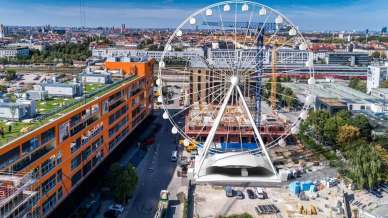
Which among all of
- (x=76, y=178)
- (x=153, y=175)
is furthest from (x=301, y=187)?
(x=76, y=178)

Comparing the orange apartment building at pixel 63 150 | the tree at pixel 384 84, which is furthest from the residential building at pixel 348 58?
the orange apartment building at pixel 63 150

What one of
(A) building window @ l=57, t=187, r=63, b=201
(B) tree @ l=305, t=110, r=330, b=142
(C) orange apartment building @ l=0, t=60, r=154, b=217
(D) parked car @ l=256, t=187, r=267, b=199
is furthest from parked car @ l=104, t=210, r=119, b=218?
(B) tree @ l=305, t=110, r=330, b=142

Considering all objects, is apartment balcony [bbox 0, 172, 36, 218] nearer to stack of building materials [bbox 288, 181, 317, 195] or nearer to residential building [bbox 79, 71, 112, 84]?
stack of building materials [bbox 288, 181, 317, 195]

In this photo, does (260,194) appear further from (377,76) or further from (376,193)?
(377,76)

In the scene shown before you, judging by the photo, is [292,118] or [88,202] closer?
[88,202]

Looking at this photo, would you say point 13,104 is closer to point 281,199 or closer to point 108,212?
point 108,212

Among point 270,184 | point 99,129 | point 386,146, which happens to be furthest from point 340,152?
point 99,129
